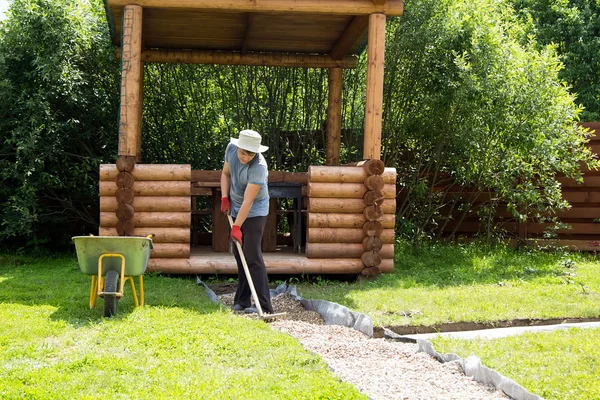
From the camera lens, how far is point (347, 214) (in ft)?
30.4

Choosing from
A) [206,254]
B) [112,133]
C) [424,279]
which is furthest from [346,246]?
[112,133]

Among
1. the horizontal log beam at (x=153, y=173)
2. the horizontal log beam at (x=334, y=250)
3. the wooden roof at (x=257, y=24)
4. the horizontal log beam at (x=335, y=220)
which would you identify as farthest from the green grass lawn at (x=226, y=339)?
the wooden roof at (x=257, y=24)

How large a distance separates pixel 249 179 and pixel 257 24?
14.2 feet

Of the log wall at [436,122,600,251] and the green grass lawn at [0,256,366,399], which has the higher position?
the log wall at [436,122,600,251]

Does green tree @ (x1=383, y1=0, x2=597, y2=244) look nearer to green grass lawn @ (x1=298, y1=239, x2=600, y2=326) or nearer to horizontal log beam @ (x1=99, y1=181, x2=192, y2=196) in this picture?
green grass lawn @ (x1=298, y1=239, x2=600, y2=326)

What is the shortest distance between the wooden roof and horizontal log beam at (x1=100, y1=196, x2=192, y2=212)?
2.22 m

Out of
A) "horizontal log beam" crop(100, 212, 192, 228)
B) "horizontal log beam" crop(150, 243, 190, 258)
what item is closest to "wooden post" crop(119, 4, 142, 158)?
"horizontal log beam" crop(100, 212, 192, 228)

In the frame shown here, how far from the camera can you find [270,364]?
15.1 ft

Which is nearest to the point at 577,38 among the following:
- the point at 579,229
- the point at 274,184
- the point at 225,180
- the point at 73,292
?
the point at 579,229

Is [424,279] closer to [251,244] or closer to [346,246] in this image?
[346,246]

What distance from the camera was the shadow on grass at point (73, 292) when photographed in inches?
247

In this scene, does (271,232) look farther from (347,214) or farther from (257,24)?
(257,24)

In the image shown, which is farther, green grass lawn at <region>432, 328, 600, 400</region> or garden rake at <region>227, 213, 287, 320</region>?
garden rake at <region>227, 213, 287, 320</region>

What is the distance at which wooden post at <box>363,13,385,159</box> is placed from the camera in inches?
358
